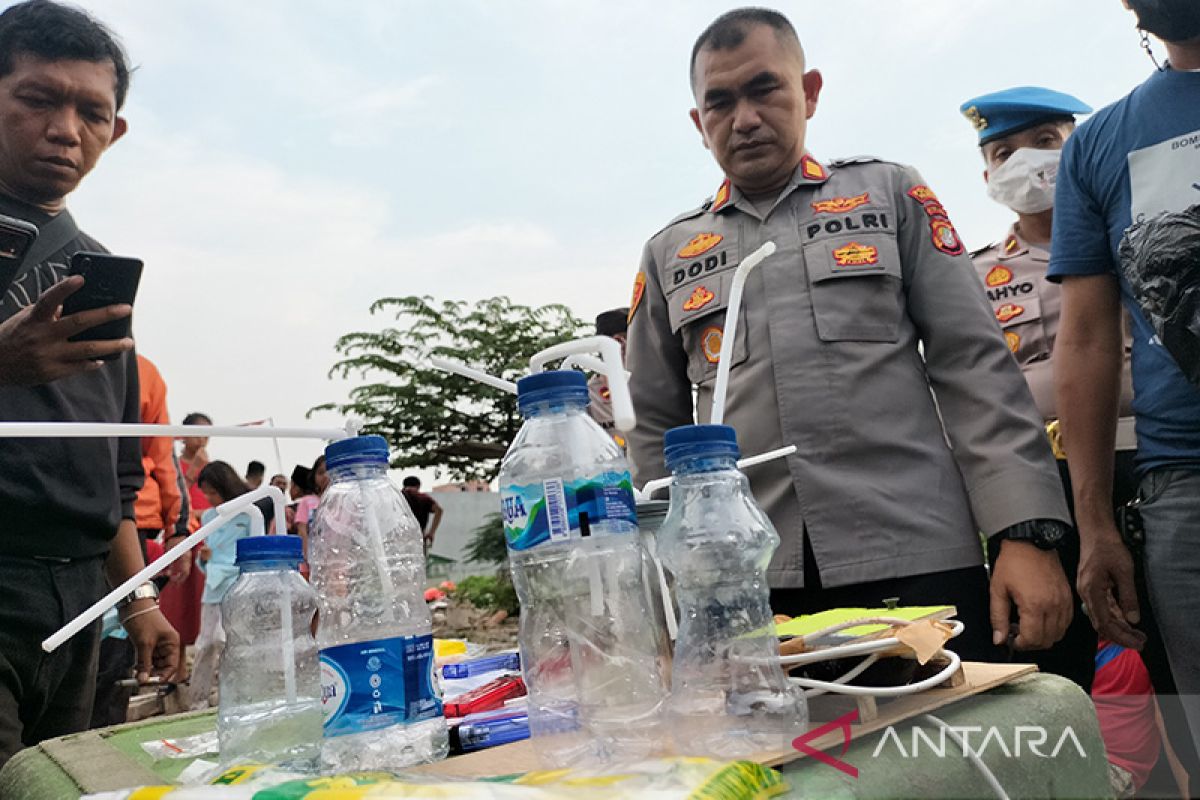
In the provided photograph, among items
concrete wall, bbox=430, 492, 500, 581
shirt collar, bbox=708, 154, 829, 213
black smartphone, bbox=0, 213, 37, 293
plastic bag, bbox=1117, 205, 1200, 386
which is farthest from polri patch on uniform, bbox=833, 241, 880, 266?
concrete wall, bbox=430, 492, 500, 581

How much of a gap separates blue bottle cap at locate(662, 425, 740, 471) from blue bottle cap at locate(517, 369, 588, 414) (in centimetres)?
12

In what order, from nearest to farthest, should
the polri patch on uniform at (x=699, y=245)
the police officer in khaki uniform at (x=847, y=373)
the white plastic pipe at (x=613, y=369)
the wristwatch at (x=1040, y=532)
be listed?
the white plastic pipe at (x=613, y=369) → the wristwatch at (x=1040, y=532) → the police officer in khaki uniform at (x=847, y=373) → the polri patch on uniform at (x=699, y=245)

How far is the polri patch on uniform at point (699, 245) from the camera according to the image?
2.11m

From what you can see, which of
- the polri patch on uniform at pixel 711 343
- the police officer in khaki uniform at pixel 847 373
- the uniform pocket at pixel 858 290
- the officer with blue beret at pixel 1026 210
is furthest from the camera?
the officer with blue beret at pixel 1026 210

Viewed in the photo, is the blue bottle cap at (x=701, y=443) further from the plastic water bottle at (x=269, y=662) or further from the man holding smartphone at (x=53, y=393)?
the man holding smartphone at (x=53, y=393)

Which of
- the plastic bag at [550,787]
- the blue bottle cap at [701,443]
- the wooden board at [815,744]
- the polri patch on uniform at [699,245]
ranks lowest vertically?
the wooden board at [815,744]

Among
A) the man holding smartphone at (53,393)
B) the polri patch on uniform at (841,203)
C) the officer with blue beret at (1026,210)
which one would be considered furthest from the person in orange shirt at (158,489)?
the officer with blue beret at (1026,210)

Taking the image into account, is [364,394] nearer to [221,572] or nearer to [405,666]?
[221,572]

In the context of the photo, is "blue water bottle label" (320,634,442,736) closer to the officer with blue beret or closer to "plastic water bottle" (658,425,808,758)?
"plastic water bottle" (658,425,808,758)

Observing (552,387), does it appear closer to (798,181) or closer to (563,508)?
(563,508)

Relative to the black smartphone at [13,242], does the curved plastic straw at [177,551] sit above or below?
below

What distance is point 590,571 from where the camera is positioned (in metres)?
0.96

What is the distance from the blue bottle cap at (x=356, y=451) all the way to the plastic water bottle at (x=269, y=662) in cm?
12

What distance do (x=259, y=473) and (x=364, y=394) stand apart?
25.0 feet
